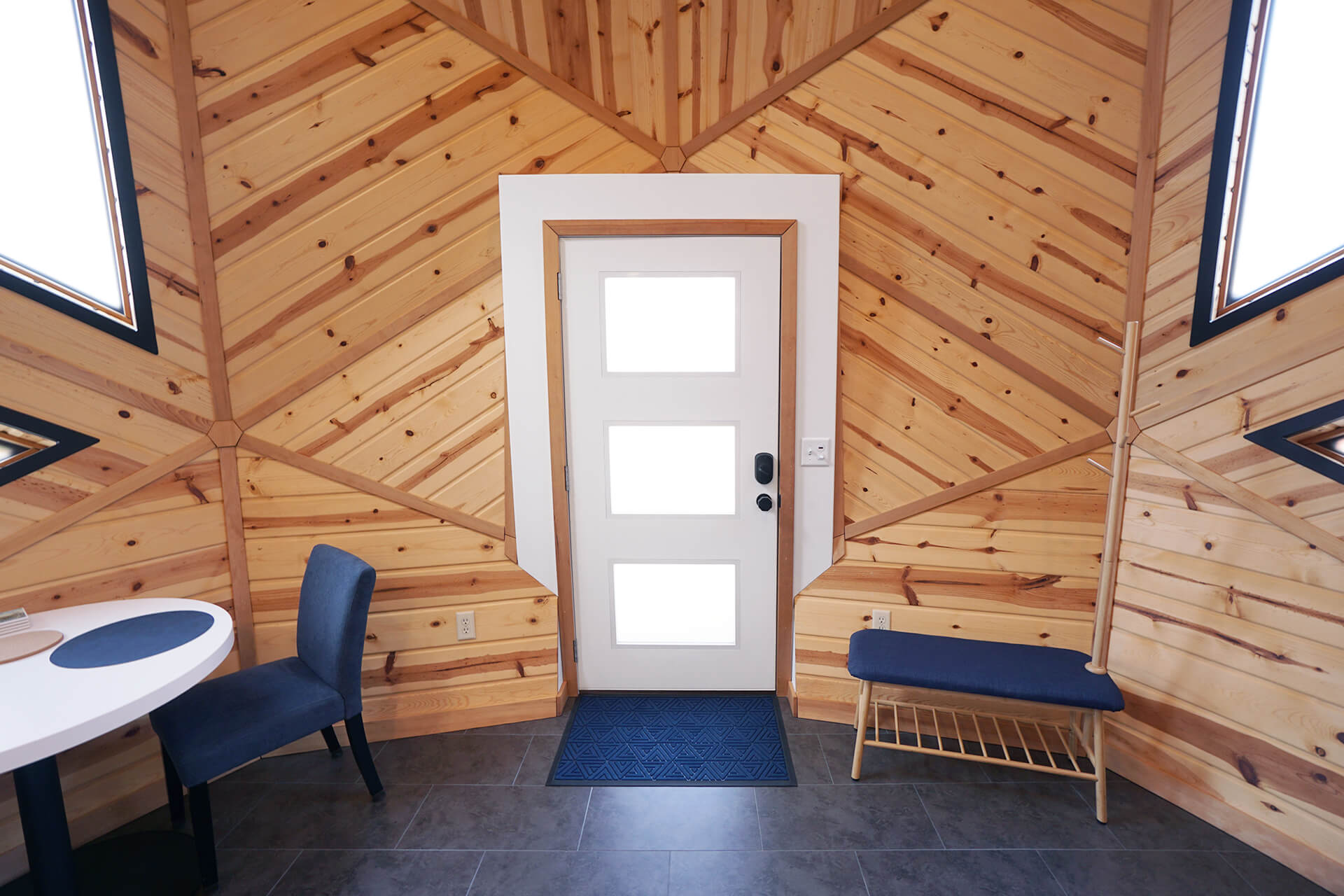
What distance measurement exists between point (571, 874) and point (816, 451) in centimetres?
166

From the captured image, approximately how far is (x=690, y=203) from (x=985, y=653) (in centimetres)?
196

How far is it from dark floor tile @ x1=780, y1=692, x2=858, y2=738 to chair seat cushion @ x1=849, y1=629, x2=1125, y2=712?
1.51 feet

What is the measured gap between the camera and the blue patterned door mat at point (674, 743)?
2.23m

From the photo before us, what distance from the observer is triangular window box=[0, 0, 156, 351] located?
1797 mm

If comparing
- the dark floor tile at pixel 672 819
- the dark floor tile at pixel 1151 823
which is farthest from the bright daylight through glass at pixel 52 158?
the dark floor tile at pixel 1151 823

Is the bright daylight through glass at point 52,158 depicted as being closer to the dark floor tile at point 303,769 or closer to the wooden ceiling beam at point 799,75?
the dark floor tile at point 303,769

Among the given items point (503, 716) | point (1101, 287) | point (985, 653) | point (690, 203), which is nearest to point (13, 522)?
point (503, 716)

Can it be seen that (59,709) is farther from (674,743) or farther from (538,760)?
(674,743)

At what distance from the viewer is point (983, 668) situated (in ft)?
6.84

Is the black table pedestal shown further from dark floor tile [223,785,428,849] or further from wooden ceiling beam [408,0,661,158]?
wooden ceiling beam [408,0,661,158]

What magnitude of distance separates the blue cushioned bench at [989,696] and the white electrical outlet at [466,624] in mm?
1465

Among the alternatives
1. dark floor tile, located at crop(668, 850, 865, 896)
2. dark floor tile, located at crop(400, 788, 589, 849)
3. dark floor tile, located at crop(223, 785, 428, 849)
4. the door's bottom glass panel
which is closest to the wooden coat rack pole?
dark floor tile, located at crop(668, 850, 865, 896)

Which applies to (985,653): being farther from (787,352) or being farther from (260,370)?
(260,370)

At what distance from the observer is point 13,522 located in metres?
1.83
